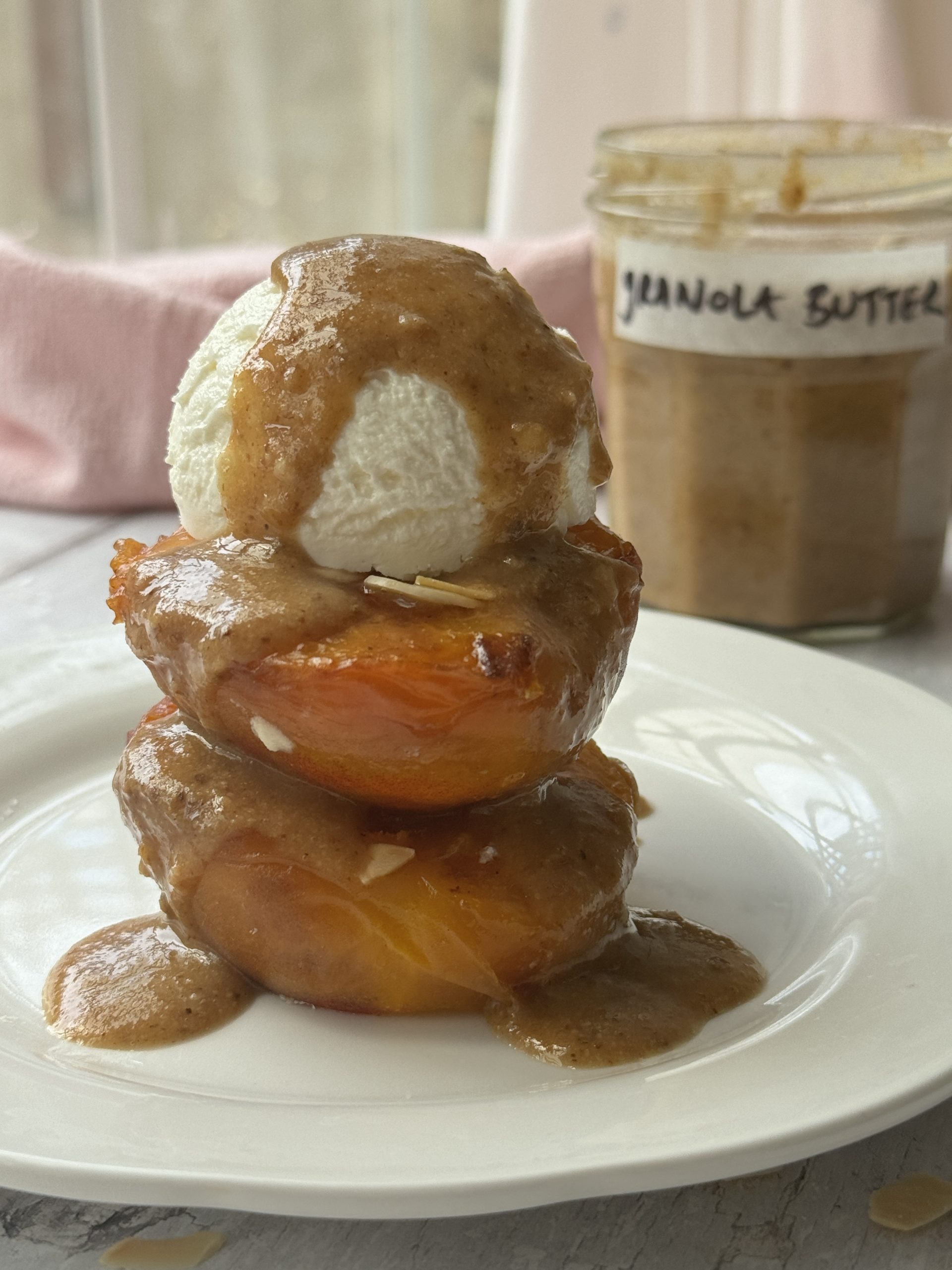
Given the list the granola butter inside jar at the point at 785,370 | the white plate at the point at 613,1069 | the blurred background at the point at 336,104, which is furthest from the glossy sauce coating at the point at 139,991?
the blurred background at the point at 336,104

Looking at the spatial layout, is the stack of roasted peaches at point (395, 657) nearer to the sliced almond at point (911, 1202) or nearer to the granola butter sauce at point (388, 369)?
the granola butter sauce at point (388, 369)

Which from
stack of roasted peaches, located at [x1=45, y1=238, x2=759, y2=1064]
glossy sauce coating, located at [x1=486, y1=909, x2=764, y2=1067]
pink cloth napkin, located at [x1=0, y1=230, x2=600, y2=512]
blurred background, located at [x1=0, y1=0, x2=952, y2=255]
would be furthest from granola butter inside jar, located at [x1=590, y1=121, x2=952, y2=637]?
blurred background, located at [x1=0, y1=0, x2=952, y2=255]

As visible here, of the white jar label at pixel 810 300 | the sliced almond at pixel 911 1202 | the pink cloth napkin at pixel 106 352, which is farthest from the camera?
the pink cloth napkin at pixel 106 352

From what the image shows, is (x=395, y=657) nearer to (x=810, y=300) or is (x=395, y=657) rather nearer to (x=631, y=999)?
(x=631, y=999)

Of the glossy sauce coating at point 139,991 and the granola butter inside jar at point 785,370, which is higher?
the granola butter inside jar at point 785,370

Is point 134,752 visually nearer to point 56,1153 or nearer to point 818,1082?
point 56,1153

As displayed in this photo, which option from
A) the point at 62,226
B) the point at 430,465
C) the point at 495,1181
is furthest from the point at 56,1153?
the point at 62,226

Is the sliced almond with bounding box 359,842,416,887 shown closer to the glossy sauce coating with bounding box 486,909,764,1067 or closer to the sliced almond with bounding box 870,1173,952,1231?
the glossy sauce coating with bounding box 486,909,764,1067

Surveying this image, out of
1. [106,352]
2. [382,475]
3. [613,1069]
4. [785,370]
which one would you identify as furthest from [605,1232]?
[106,352]
